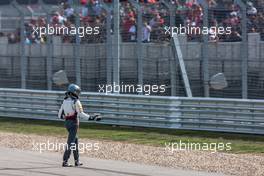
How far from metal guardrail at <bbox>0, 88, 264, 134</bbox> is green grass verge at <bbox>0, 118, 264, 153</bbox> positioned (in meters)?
0.18

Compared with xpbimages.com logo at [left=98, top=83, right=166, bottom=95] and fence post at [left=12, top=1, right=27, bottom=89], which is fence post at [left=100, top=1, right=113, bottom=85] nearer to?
xpbimages.com logo at [left=98, top=83, right=166, bottom=95]

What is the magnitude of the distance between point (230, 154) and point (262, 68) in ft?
11.9

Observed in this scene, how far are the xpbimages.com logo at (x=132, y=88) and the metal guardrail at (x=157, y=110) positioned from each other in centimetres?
35

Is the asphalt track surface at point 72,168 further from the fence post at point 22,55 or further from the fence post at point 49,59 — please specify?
the fence post at point 22,55

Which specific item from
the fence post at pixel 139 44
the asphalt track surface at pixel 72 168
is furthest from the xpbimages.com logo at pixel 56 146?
the fence post at pixel 139 44

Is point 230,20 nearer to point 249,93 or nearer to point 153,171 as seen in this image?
point 249,93

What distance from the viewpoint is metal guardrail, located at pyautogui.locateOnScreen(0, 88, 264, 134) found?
61.2ft

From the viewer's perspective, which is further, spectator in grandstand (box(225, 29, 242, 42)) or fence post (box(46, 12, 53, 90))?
fence post (box(46, 12, 53, 90))

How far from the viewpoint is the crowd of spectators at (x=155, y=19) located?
1912cm

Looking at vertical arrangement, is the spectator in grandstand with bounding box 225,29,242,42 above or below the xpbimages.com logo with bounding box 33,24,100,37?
below

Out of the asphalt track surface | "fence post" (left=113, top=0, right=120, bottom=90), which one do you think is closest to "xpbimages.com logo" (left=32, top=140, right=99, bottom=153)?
the asphalt track surface

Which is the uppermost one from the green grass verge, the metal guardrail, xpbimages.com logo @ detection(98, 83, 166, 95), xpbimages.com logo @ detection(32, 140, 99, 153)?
xpbimages.com logo @ detection(98, 83, 166, 95)

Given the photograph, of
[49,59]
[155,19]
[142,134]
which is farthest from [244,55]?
[49,59]

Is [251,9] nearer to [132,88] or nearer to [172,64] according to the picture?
[172,64]
